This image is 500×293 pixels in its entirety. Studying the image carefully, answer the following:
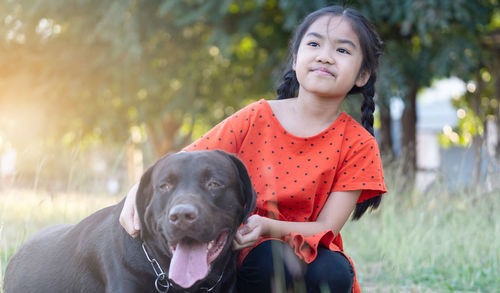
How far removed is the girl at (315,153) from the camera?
9.11ft

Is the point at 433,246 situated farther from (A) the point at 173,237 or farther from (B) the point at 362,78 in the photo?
(A) the point at 173,237

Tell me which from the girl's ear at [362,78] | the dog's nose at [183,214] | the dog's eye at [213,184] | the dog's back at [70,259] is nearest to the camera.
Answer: the dog's nose at [183,214]

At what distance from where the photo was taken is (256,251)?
9.30 ft

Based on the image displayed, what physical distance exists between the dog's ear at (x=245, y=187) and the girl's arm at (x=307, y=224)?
0.04 m

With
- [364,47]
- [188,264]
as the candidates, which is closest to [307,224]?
[188,264]

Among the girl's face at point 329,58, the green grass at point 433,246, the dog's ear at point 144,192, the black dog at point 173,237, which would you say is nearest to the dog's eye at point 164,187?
the black dog at point 173,237

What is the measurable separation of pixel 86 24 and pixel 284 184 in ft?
18.2

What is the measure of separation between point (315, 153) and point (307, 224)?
1.33 ft

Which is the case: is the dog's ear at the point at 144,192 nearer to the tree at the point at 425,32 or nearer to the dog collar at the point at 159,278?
the dog collar at the point at 159,278

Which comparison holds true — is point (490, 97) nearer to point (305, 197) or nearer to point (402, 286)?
point (402, 286)

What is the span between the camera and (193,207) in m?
2.23

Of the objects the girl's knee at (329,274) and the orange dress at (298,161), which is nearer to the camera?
the girl's knee at (329,274)

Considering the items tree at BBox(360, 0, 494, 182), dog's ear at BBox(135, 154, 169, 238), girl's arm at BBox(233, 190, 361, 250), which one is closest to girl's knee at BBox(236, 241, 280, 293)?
girl's arm at BBox(233, 190, 361, 250)

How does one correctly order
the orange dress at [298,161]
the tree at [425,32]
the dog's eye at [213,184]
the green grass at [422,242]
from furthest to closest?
the tree at [425,32] → the green grass at [422,242] → the orange dress at [298,161] → the dog's eye at [213,184]
